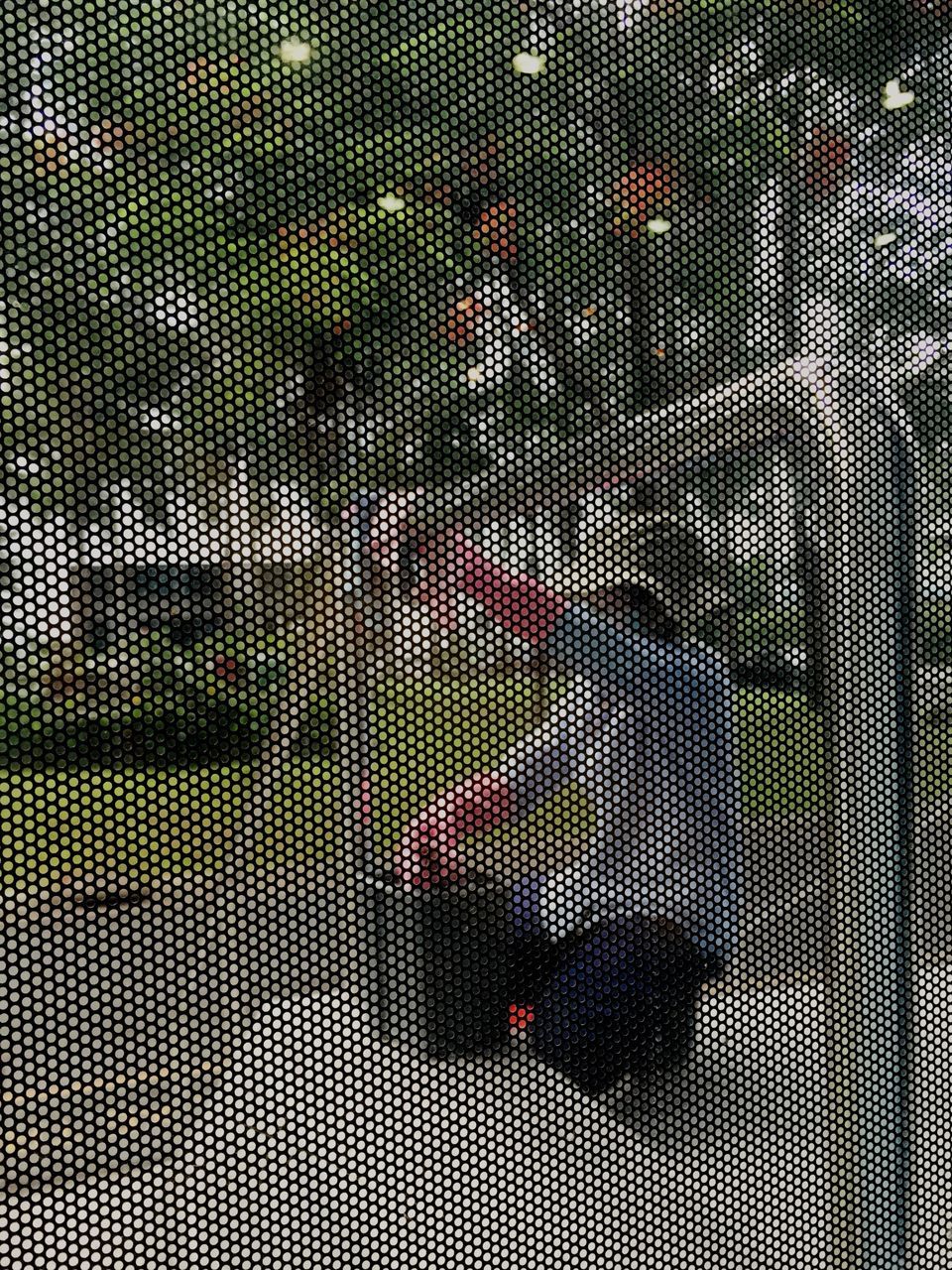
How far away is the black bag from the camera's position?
1.71ft

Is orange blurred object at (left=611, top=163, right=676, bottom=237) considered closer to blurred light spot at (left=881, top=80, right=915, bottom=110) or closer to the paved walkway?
blurred light spot at (left=881, top=80, right=915, bottom=110)

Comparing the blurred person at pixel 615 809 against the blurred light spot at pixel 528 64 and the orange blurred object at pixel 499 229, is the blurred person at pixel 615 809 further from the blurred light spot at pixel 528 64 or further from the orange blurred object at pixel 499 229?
the blurred light spot at pixel 528 64

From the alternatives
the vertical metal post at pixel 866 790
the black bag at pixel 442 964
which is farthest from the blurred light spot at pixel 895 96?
the black bag at pixel 442 964

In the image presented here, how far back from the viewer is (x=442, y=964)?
0.55 metres

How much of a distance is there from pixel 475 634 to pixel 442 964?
0.65 ft

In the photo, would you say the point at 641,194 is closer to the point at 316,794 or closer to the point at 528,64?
the point at 528,64

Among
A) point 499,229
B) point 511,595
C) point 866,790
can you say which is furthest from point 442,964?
point 499,229

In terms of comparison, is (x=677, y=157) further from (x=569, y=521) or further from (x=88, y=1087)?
(x=88, y=1087)

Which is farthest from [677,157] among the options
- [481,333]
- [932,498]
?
[932,498]

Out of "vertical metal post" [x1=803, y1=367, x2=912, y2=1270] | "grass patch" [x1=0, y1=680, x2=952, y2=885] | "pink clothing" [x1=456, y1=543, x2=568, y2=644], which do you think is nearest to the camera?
"grass patch" [x1=0, y1=680, x2=952, y2=885]

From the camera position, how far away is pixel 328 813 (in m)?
0.52

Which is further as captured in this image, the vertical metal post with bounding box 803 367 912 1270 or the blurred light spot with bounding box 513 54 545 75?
the vertical metal post with bounding box 803 367 912 1270

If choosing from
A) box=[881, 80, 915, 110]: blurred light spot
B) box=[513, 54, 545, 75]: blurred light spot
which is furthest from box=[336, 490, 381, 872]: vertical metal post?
box=[881, 80, 915, 110]: blurred light spot

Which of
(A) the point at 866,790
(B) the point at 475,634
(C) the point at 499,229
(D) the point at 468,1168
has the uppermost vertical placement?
(C) the point at 499,229
